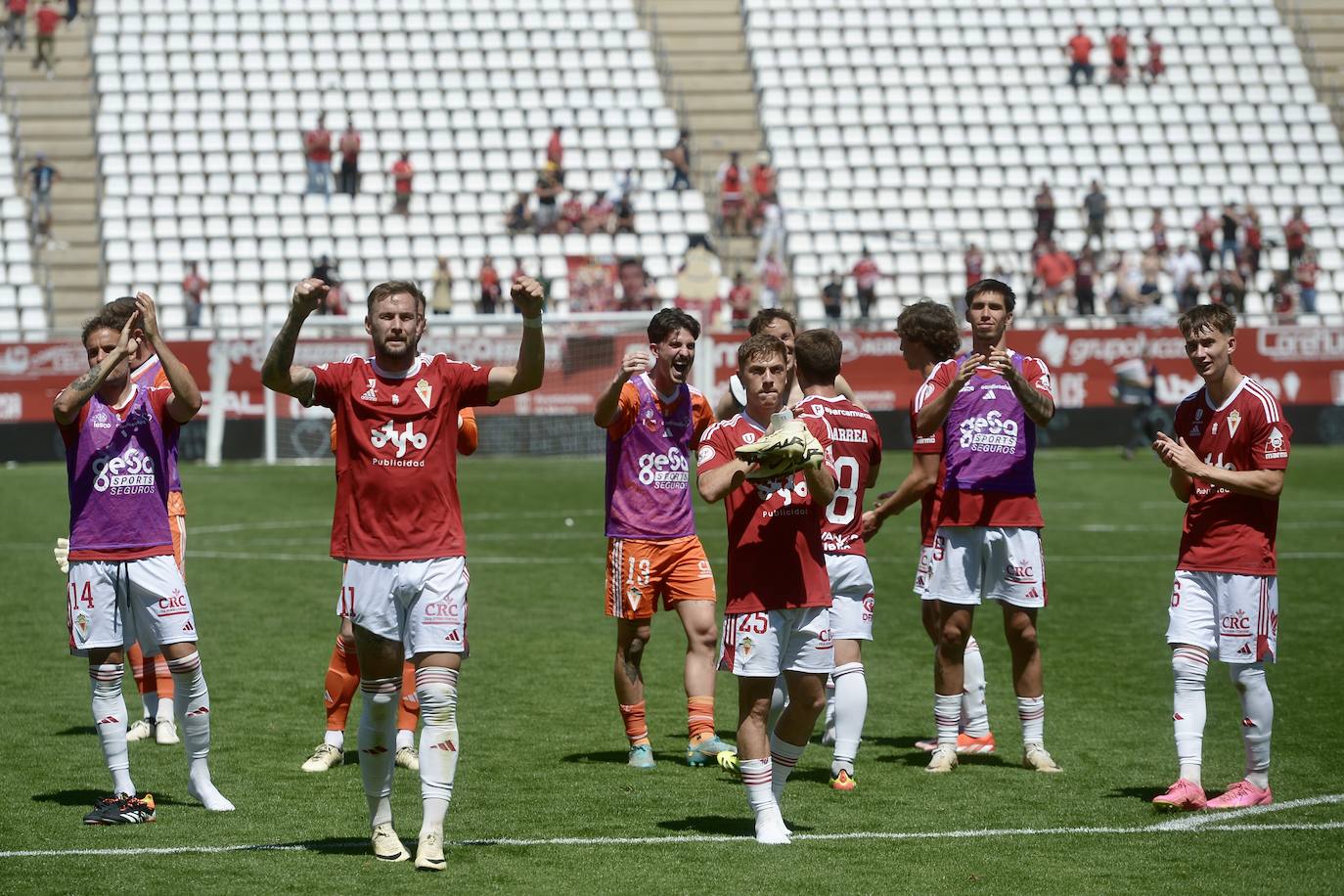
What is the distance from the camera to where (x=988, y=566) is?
9.12 meters

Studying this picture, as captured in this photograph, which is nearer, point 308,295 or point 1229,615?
point 308,295

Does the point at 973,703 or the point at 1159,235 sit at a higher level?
the point at 1159,235

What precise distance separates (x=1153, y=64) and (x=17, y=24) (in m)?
24.8

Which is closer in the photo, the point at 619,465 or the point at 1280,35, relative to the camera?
Result: the point at 619,465

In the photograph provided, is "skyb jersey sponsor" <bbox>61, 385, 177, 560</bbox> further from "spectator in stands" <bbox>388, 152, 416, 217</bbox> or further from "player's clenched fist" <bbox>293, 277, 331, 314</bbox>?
"spectator in stands" <bbox>388, 152, 416, 217</bbox>

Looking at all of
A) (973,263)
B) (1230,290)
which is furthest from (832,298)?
(1230,290)

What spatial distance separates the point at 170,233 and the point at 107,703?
94.2 ft

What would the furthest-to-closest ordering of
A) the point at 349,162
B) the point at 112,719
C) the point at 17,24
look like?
the point at 17,24
the point at 349,162
the point at 112,719

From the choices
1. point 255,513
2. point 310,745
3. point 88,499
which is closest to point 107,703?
point 88,499

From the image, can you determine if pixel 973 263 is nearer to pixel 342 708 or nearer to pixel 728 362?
pixel 728 362

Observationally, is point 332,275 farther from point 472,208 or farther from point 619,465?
point 619,465

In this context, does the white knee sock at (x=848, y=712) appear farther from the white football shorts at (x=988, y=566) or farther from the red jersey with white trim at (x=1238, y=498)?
the red jersey with white trim at (x=1238, y=498)

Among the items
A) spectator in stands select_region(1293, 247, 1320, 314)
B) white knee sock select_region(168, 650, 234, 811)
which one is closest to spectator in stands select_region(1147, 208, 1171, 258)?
spectator in stands select_region(1293, 247, 1320, 314)

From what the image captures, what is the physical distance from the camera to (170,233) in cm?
3519
